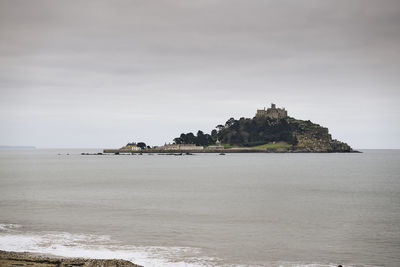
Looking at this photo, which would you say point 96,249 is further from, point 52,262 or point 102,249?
point 52,262

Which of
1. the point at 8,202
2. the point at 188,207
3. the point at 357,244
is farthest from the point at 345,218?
the point at 8,202

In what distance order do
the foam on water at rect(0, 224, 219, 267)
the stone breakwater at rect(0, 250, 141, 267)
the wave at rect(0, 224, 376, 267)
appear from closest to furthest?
1. the stone breakwater at rect(0, 250, 141, 267)
2. the wave at rect(0, 224, 376, 267)
3. the foam on water at rect(0, 224, 219, 267)

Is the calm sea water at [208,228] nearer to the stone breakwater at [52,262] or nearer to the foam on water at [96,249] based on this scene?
the foam on water at [96,249]

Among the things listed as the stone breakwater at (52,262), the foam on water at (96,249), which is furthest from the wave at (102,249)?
the stone breakwater at (52,262)

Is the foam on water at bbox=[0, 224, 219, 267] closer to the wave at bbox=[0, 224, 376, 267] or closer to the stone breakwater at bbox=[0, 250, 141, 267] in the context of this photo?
the wave at bbox=[0, 224, 376, 267]

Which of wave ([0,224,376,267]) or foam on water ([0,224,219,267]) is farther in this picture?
foam on water ([0,224,219,267])

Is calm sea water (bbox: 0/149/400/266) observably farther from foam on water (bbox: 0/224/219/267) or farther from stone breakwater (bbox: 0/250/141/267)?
stone breakwater (bbox: 0/250/141/267)

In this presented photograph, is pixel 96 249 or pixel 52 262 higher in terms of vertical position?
pixel 52 262

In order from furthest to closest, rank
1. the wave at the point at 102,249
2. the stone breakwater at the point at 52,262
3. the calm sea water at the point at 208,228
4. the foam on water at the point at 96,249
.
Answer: the calm sea water at the point at 208,228
the foam on water at the point at 96,249
the wave at the point at 102,249
the stone breakwater at the point at 52,262

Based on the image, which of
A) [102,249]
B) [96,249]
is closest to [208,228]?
[102,249]

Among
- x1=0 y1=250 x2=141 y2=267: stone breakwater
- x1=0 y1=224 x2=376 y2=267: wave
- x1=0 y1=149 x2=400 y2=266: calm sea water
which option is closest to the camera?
x1=0 y1=250 x2=141 y2=267: stone breakwater

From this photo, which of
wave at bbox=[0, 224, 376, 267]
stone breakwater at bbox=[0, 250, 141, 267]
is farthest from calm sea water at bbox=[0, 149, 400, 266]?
stone breakwater at bbox=[0, 250, 141, 267]

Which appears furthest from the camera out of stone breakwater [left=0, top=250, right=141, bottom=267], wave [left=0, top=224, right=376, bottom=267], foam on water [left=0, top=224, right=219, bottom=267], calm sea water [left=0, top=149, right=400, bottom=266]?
calm sea water [left=0, top=149, right=400, bottom=266]

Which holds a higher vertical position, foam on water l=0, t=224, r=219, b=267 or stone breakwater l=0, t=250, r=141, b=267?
stone breakwater l=0, t=250, r=141, b=267
